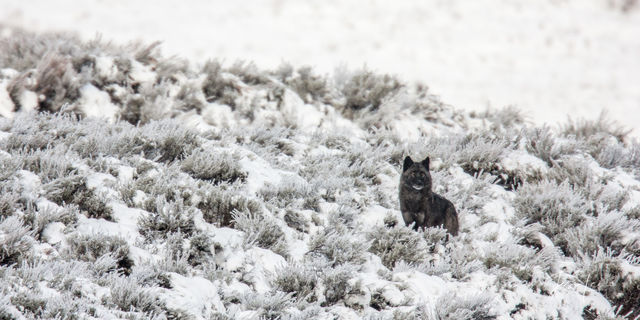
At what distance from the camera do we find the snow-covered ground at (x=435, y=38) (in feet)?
49.1

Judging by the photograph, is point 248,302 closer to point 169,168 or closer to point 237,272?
point 237,272

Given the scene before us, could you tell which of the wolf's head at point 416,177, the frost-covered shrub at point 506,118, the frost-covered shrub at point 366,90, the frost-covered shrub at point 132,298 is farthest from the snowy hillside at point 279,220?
the frost-covered shrub at point 506,118

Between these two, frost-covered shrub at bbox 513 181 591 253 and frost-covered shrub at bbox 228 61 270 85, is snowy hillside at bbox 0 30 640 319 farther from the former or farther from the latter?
frost-covered shrub at bbox 228 61 270 85

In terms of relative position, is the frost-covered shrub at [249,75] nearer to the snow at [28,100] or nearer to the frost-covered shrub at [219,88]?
the frost-covered shrub at [219,88]

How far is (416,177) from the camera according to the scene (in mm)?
4348

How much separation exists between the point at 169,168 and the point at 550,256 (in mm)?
4000

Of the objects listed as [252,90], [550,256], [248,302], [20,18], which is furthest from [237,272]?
→ [20,18]

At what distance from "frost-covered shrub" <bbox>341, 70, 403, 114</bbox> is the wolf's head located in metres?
4.49

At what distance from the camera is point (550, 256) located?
15.1 ft

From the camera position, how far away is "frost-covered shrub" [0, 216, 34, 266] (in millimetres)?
3533

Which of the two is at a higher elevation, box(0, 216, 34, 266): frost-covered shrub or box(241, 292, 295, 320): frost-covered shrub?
box(0, 216, 34, 266): frost-covered shrub

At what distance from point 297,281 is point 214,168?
6.54 ft

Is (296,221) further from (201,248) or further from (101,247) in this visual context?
(101,247)

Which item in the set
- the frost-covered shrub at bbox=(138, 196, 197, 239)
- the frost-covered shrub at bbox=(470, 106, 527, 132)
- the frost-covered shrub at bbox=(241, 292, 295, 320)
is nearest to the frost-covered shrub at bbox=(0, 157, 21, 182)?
the frost-covered shrub at bbox=(138, 196, 197, 239)
